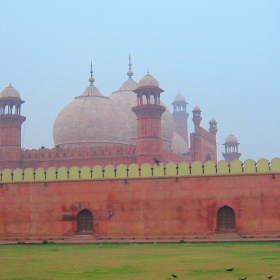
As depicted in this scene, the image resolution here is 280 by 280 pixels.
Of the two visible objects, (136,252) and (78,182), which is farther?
(78,182)

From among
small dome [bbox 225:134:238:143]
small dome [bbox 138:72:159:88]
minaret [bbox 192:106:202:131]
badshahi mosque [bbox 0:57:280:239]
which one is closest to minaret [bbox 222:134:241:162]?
small dome [bbox 225:134:238:143]

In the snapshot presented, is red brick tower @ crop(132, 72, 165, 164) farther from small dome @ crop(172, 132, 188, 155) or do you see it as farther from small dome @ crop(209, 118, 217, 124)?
small dome @ crop(209, 118, 217, 124)

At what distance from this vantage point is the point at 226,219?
18.1m

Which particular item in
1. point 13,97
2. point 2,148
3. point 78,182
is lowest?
point 78,182

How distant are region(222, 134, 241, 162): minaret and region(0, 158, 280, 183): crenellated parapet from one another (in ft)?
86.0

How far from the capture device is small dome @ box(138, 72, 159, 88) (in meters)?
28.7

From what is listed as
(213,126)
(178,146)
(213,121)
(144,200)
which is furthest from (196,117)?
(144,200)

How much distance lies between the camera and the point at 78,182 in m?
19.1

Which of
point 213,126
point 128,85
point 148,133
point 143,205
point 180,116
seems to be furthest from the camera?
point 180,116

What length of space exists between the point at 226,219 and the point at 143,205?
8.13ft

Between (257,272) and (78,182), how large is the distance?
35.5ft

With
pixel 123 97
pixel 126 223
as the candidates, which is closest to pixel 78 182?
pixel 126 223

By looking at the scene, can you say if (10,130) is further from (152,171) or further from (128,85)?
(152,171)

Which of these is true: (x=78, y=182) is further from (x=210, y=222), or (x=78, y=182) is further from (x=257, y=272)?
(x=257, y=272)
